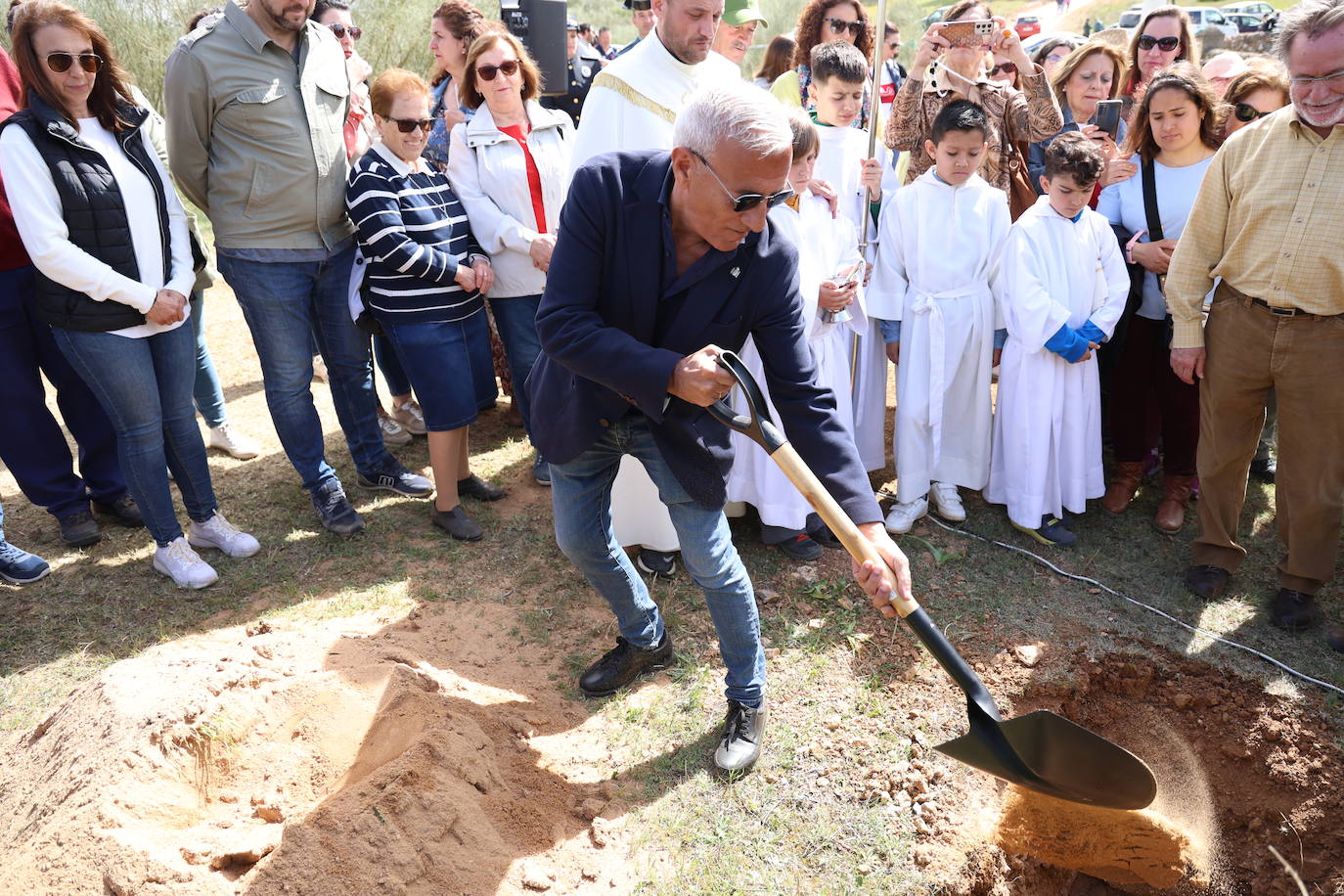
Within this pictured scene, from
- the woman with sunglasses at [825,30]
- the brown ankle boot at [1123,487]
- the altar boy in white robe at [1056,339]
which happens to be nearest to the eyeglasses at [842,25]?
the woman with sunglasses at [825,30]

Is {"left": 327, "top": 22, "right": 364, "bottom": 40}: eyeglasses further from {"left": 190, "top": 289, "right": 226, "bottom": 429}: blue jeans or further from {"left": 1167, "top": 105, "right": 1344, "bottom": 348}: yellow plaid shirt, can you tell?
{"left": 1167, "top": 105, "right": 1344, "bottom": 348}: yellow plaid shirt

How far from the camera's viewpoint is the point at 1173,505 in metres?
4.70

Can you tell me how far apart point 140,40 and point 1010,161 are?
1000 centimetres

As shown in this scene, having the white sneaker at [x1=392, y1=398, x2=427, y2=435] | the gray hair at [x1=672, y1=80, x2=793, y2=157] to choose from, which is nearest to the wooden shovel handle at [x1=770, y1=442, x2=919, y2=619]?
the gray hair at [x1=672, y1=80, x2=793, y2=157]

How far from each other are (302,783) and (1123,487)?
4074mm

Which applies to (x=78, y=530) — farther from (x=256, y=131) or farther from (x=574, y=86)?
(x=574, y=86)

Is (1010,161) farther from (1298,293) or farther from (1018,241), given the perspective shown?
(1298,293)

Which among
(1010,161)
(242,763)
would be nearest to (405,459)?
(242,763)

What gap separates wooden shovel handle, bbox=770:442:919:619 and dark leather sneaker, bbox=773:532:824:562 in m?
1.91

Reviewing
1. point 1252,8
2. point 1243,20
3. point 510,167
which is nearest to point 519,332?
point 510,167

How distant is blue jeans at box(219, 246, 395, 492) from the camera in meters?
4.19

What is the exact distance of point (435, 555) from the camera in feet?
14.5

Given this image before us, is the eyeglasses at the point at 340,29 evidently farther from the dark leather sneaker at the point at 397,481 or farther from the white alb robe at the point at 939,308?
the white alb robe at the point at 939,308

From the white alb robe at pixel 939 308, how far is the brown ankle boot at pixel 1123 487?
69 centimetres
